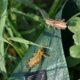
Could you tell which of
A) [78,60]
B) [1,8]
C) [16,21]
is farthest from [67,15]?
[16,21]

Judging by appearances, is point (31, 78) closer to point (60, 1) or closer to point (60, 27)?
point (60, 27)

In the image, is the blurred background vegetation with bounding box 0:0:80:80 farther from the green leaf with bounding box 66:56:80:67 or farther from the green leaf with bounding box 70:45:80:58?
the green leaf with bounding box 70:45:80:58

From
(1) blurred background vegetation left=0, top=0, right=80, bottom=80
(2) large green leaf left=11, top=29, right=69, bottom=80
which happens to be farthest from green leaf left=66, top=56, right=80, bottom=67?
(2) large green leaf left=11, top=29, right=69, bottom=80

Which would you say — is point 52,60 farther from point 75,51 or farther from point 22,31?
point 22,31

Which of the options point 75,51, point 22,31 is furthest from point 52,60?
point 22,31

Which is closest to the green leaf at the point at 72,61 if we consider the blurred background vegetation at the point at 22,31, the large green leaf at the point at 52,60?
the blurred background vegetation at the point at 22,31

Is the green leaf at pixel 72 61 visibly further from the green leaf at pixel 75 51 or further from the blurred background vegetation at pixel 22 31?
the green leaf at pixel 75 51

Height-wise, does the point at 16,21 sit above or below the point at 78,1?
below
